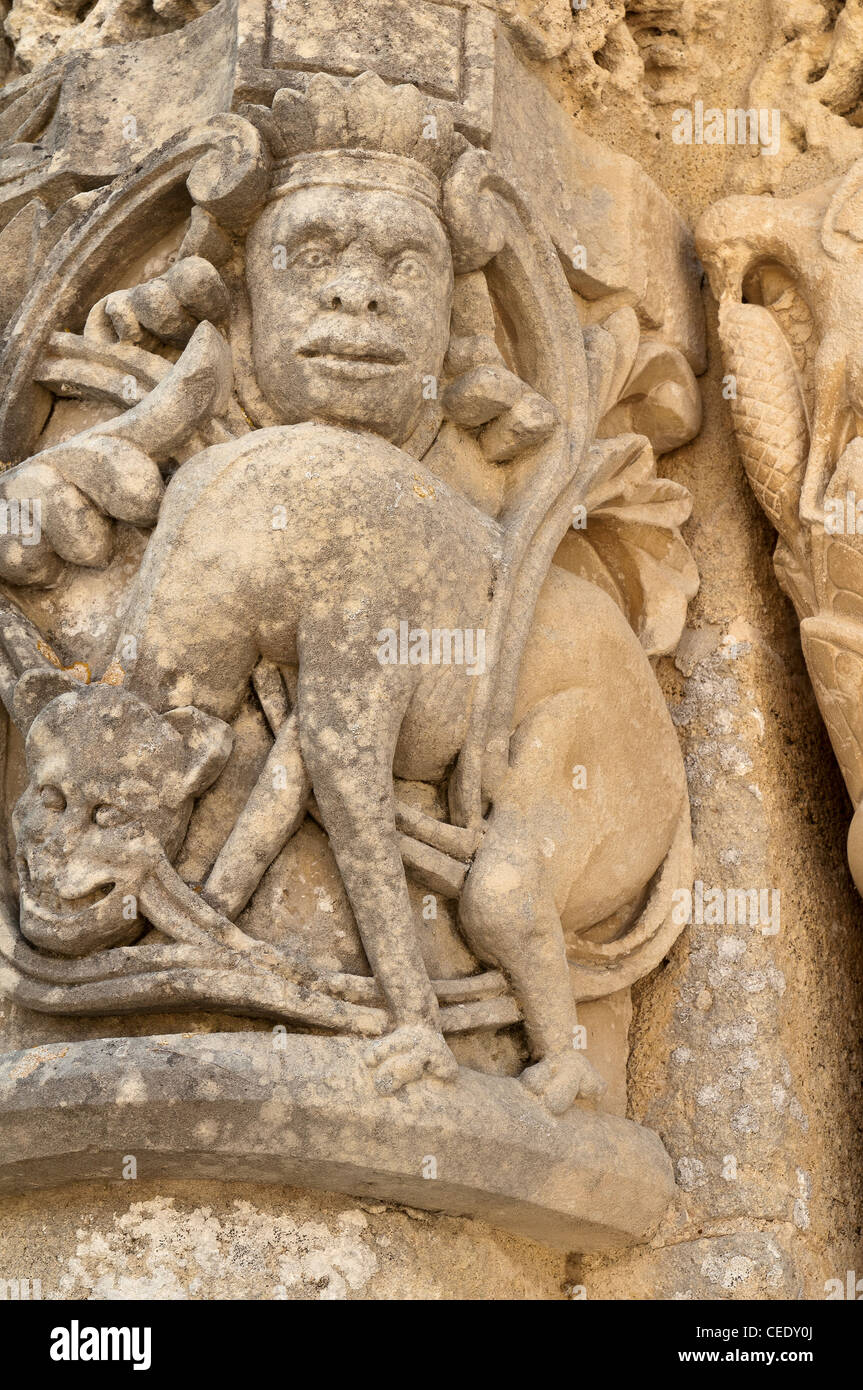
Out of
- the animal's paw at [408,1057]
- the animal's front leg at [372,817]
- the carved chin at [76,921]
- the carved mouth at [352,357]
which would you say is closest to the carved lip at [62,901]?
the carved chin at [76,921]

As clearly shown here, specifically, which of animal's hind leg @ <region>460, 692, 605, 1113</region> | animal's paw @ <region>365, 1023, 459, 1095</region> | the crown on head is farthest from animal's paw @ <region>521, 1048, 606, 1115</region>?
the crown on head

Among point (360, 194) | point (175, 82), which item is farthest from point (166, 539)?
point (175, 82)

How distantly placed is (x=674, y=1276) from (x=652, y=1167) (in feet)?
0.68

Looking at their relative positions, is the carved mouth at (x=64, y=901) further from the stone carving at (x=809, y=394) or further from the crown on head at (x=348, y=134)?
the stone carving at (x=809, y=394)

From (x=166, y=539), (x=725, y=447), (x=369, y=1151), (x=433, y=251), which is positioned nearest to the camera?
(x=369, y=1151)

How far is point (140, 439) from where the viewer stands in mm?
2750

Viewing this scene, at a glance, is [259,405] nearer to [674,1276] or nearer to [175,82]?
[175,82]

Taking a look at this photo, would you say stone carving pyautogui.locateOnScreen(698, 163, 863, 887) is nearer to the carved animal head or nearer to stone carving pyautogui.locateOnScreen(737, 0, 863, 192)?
stone carving pyautogui.locateOnScreen(737, 0, 863, 192)

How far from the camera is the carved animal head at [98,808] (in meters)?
2.48

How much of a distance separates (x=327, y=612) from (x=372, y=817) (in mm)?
320

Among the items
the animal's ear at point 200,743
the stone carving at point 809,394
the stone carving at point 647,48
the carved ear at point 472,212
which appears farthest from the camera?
the stone carving at point 647,48

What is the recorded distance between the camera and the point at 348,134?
282cm

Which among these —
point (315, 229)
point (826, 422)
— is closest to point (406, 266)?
point (315, 229)

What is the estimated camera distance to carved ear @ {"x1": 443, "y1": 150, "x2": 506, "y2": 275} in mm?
2879
